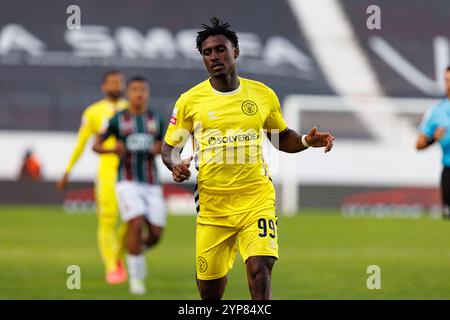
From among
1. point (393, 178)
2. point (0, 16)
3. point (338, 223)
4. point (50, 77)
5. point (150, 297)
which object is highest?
point (0, 16)

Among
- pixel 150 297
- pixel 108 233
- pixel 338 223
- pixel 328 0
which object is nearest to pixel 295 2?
pixel 328 0

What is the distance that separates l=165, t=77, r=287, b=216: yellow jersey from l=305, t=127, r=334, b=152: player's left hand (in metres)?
0.36

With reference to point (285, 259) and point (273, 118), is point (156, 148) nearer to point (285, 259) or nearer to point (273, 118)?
point (273, 118)

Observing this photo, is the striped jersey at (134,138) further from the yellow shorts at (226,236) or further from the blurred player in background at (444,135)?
the yellow shorts at (226,236)

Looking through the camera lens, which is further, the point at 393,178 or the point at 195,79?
the point at 195,79

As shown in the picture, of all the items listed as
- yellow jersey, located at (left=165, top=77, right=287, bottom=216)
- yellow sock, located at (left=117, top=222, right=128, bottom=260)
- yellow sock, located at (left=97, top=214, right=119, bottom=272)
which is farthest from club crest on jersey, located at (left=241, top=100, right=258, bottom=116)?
yellow sock, located at (left=97, top=214, right=119, bottom=272)

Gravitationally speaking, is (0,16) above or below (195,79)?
above

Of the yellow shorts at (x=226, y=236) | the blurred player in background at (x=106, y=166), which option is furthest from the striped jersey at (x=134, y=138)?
the yellow shorts at (x=226, y=236)

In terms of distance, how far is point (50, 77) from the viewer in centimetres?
3148

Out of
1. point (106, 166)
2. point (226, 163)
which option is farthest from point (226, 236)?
point (106, 166)

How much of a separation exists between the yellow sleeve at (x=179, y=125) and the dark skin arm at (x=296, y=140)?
0.69 meters

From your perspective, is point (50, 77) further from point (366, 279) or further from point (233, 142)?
point (233, 142)

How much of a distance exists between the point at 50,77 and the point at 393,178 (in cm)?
1073

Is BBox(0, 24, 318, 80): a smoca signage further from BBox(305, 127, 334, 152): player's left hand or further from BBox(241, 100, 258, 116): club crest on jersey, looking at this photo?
BBox(305, 127, 334, 152): player's left hand
